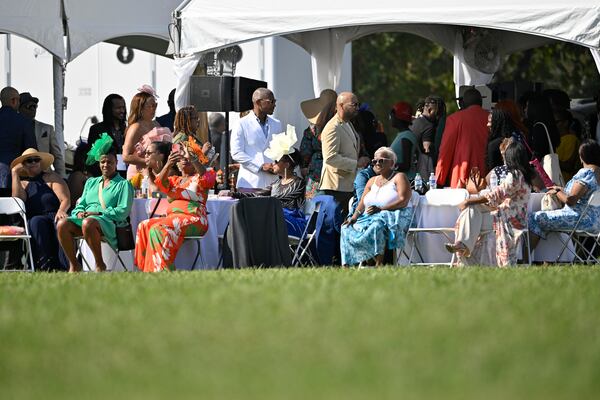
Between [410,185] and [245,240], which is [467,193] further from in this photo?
[245,240]

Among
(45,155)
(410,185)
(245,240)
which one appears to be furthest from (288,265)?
(45,155)

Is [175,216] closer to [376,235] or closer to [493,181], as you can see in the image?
[376,235]

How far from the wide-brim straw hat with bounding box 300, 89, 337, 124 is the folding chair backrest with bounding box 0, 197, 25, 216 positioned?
11.8 ft

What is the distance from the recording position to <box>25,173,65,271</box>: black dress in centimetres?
Result: 1418

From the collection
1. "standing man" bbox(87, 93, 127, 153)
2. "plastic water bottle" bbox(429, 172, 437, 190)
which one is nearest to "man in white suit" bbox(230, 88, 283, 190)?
"standing man" bbox(87, 93, 127, 153)

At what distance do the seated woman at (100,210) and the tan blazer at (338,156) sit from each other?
2116 millimetres

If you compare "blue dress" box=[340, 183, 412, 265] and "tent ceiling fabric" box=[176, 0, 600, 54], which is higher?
"tent ceiling fabric" box=[176, 0, 600, 54]

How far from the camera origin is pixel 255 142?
15.3 meters

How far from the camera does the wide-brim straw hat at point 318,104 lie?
16016mm

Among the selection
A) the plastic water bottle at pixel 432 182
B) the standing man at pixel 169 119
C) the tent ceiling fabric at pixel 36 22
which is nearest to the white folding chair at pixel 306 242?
the plastic water bottle at pixel 432 182

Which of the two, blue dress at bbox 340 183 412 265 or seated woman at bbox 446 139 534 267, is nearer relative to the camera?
seated woman at bbox 446 139 534 267

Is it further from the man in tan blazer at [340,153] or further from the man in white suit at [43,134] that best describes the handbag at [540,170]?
the man in white suit at [43,134]

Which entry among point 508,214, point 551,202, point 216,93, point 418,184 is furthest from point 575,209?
point 216,93

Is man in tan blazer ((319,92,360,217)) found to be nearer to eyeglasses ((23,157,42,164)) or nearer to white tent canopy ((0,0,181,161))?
eyeglasses ((23,157,42,164))
